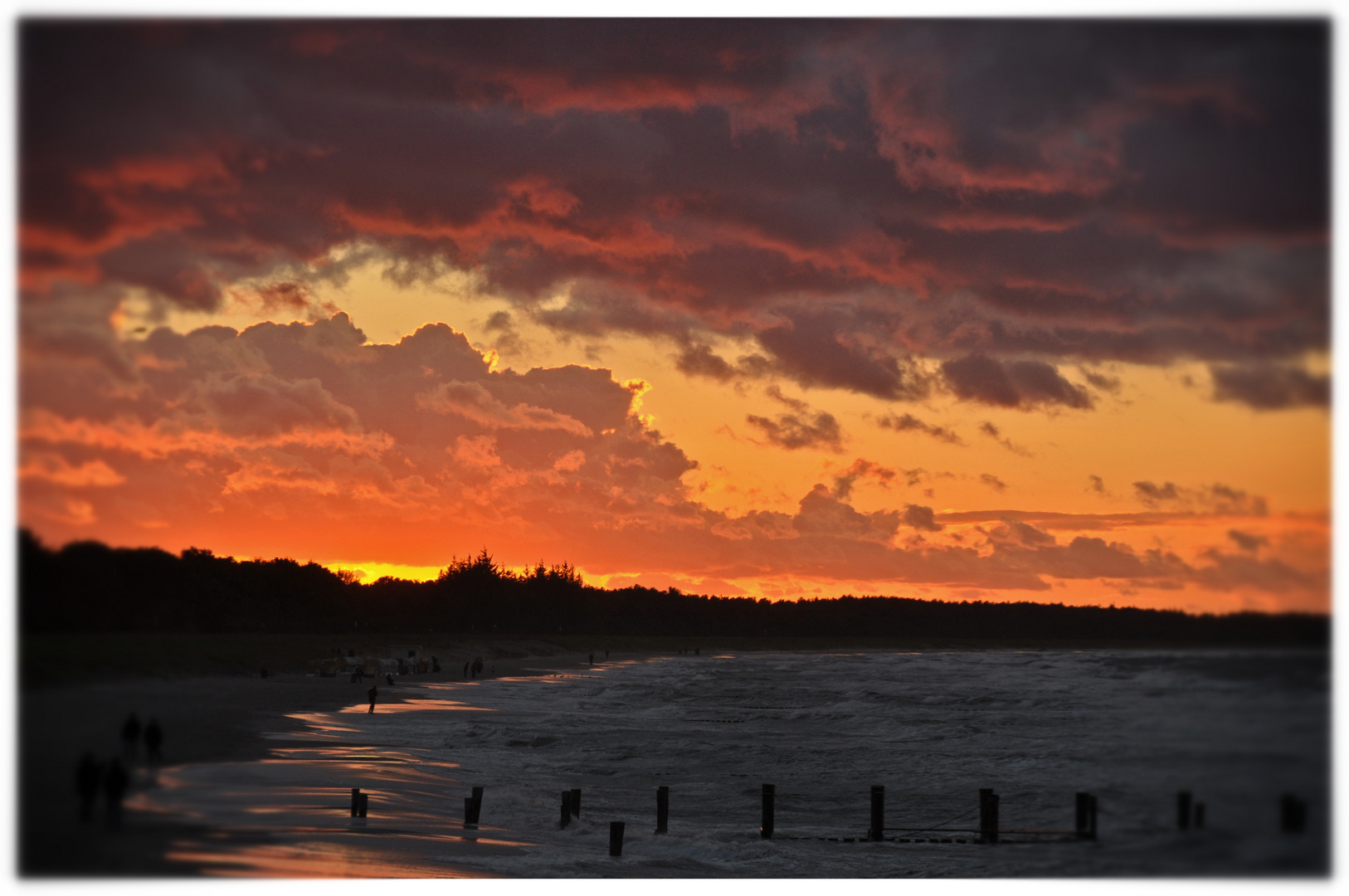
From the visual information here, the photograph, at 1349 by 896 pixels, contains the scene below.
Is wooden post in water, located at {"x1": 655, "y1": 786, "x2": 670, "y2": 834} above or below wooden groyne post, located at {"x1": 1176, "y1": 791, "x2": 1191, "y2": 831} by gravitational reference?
below

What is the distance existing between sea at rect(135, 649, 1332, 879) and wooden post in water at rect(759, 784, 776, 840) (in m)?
0.14

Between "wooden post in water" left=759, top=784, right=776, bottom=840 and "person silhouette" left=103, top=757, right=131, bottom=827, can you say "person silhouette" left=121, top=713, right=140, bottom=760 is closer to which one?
"person silhouette" left=103, top=757, right=131, bottom=827

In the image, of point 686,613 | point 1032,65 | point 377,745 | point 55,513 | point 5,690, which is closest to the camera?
point 5,690

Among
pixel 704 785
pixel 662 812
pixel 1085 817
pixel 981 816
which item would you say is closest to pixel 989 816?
pixel 981 816

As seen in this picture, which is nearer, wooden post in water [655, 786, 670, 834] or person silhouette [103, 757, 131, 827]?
person silhouette [103, 757, 131, 827]

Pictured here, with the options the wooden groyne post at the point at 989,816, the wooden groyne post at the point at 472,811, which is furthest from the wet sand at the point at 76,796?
the wooden groyne post at the point at 989,816

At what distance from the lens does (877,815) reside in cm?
1510

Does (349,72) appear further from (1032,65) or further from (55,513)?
(1032,65)

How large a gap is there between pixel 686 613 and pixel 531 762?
4828 inches

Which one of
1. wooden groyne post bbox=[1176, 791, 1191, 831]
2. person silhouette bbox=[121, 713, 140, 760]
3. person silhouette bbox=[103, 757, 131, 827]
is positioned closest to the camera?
person silhouette bbox=[103, 757, 131, 827]

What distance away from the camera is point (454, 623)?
92.9m

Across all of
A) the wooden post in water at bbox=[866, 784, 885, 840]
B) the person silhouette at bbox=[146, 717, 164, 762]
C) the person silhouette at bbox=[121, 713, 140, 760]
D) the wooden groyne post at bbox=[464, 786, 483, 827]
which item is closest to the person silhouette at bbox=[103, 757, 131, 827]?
the person silhouette at bbox=[121, 713, 140, 760]

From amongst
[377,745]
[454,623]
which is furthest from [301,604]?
[377,745]

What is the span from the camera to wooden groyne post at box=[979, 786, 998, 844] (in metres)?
14.1
